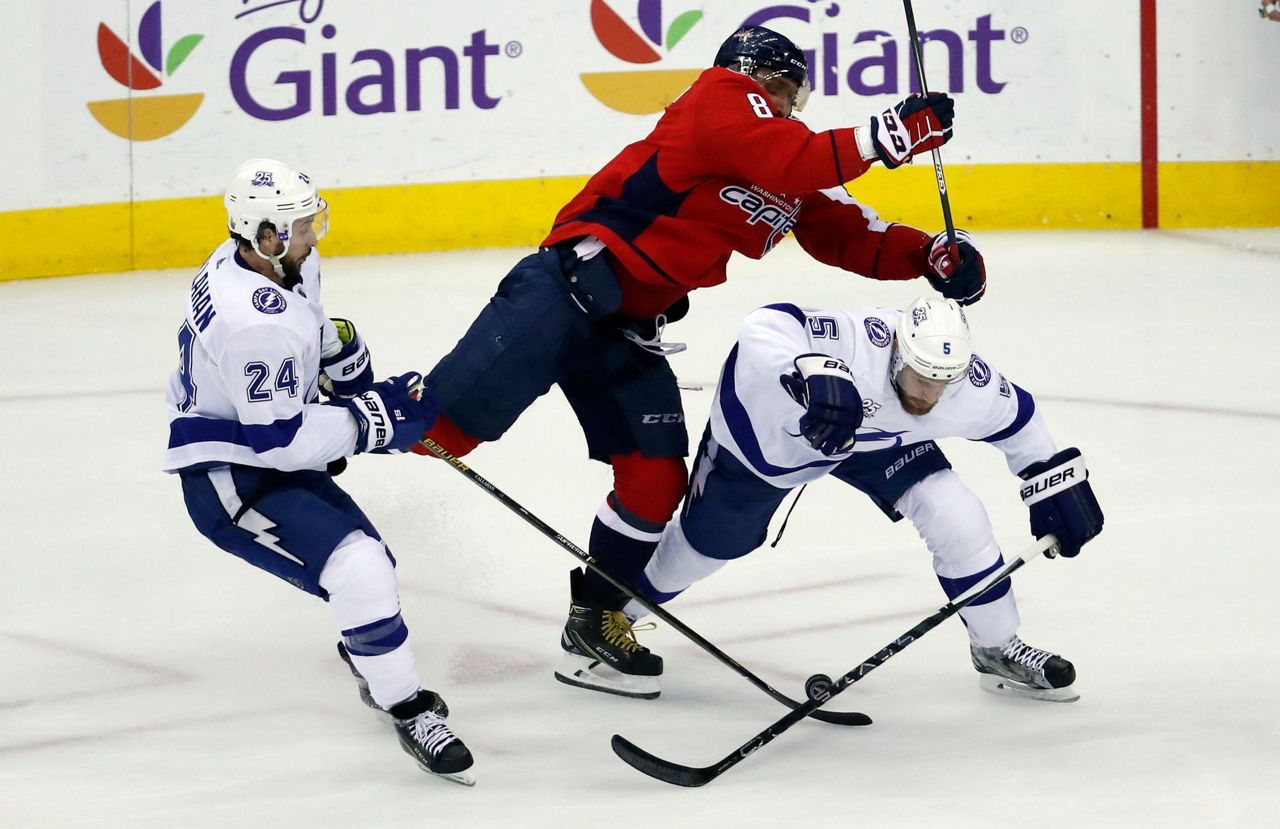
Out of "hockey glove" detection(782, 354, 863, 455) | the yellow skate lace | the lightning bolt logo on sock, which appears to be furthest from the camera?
the yellow skate lace

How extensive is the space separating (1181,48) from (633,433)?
503 cm

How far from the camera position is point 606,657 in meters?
3.47

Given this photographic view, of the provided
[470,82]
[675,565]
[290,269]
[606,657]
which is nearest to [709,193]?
[675,565]

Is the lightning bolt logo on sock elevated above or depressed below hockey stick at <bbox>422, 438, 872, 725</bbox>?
above

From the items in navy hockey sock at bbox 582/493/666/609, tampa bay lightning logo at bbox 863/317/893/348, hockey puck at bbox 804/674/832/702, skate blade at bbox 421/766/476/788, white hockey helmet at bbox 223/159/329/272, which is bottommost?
skate blade at bbox 421/766/476/788

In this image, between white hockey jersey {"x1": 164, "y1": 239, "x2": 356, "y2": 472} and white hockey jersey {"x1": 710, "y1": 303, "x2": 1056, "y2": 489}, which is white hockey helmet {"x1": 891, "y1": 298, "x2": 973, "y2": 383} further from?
white hockey jersey {"x1": 164, "y1": 239, "x2": 356, "y2": 472}

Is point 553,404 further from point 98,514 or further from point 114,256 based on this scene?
point 114,256

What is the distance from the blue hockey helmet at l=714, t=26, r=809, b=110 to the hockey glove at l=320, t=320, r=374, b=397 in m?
0.87

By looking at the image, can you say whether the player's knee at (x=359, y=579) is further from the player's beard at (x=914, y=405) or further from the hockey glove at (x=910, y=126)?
the hockey glove at (x=910, y=126)

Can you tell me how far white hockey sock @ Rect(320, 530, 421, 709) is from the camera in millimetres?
2963

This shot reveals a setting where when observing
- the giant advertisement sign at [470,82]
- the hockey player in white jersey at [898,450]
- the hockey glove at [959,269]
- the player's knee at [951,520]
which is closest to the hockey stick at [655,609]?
the hockey player in white jersey at [898,450]

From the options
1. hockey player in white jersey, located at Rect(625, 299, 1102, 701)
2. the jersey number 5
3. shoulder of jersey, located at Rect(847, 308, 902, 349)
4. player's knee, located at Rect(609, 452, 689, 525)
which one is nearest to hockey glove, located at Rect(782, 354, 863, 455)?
hockey player in white jersey, located at Rect(625, 299, 1102, 701)

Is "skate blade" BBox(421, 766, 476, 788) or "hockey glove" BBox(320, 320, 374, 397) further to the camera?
"hockey glove" BBox(320, 320, 374, 397)

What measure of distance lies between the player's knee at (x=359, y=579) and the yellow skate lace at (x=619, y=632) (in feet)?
2.05
